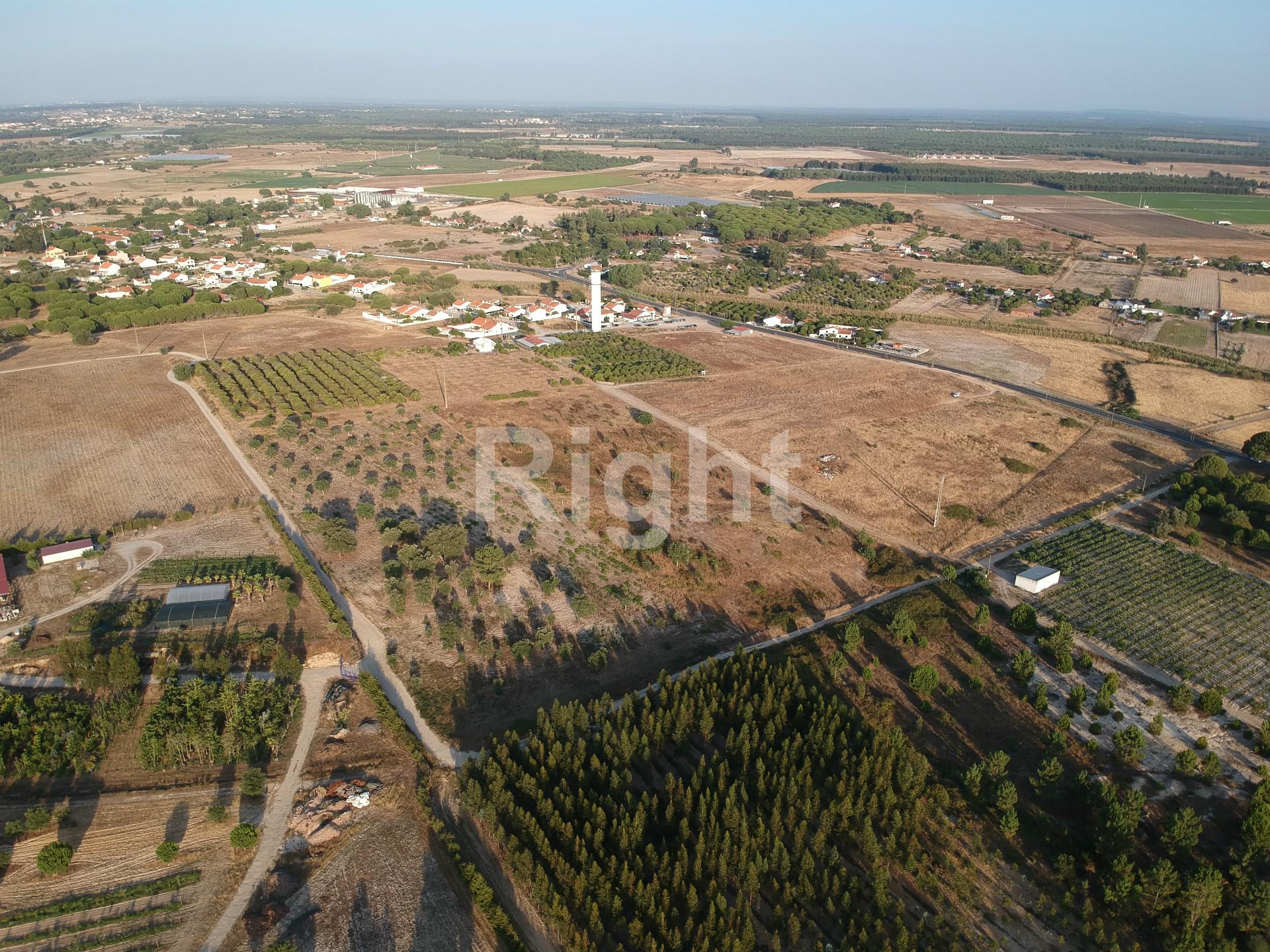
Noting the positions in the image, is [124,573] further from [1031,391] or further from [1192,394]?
[1192,394]

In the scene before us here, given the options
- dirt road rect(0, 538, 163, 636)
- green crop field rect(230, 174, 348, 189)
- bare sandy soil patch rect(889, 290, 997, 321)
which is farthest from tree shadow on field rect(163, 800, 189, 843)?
green crop field rect(230, 174, 348, 189)

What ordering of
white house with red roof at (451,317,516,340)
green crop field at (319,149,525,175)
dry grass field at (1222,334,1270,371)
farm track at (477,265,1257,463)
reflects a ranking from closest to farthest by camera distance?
farm track at (477,265,1257,463) < dry grass field at (1222,334,1270,371) < white house with red roof at (451,317,516,340) < green crop field at (319,149,525,175)

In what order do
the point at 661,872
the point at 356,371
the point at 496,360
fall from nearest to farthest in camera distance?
the point at 661,872
the point at 356,371
the point at 496,360

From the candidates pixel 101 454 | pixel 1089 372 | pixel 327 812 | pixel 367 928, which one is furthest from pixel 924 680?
pixel 1089 372

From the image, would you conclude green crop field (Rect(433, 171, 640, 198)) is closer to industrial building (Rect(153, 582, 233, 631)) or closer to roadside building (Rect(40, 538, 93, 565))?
roadside building (Rect(40, 538, 93, 565))

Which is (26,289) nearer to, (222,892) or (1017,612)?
(222,892)

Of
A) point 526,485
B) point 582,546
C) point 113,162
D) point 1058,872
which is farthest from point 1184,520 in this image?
point 113,162

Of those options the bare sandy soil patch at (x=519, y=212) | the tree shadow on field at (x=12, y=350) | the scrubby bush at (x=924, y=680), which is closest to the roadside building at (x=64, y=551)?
the scrubby bush at (x=924, y=680)

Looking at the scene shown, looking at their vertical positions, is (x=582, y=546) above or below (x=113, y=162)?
below
